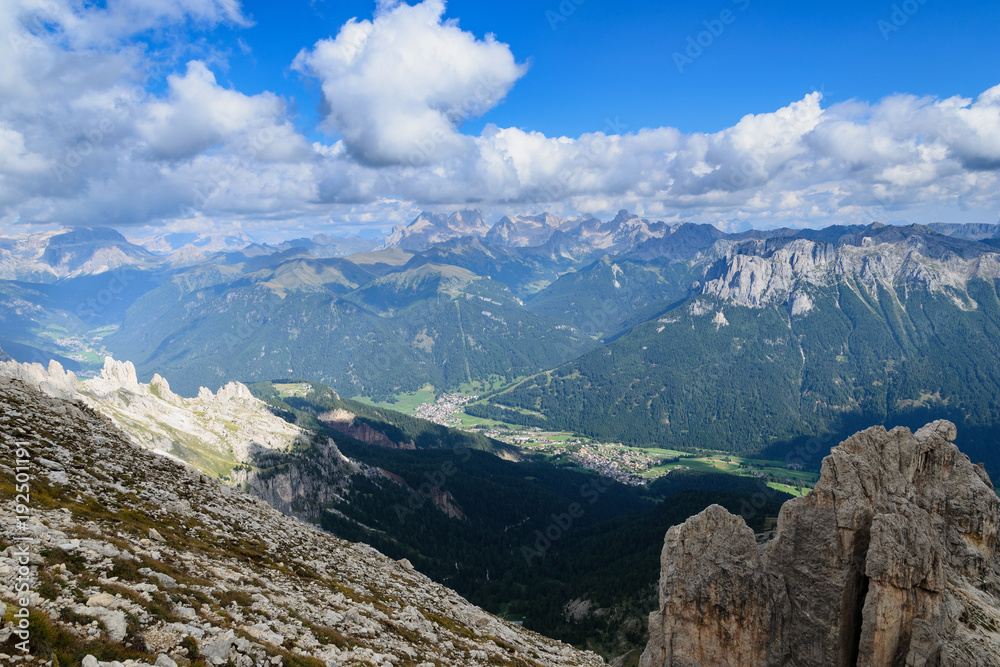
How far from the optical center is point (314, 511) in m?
160

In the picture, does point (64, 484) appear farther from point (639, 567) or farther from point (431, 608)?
point (639, 567)

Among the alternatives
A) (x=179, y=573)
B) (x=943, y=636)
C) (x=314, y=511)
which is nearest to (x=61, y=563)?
(x=179, y=573)

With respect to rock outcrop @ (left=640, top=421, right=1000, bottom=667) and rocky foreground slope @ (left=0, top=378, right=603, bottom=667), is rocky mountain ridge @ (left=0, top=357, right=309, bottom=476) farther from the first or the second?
rock outcrop @ (left=640, top=421, right=1000, bottom=667)

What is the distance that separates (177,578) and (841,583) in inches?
1953

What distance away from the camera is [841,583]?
42.4 m

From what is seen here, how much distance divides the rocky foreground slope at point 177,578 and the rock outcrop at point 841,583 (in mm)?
17555

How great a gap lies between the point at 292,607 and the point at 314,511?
142681 mm

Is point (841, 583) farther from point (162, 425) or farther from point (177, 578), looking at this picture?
point (162, 425)

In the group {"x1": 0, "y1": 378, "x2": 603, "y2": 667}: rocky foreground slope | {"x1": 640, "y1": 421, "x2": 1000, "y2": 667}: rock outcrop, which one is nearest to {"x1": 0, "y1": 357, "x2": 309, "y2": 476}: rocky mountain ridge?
{"x1": 0, "y1": 378, "x2": 603, "y2": 667}: rocky foreground slope

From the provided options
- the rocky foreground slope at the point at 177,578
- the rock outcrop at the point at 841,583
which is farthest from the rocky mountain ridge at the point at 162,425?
the rock outcrop at the point at 841,583

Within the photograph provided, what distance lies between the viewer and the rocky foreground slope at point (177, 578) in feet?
60.0

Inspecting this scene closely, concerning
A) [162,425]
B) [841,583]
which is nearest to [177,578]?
[841,583]

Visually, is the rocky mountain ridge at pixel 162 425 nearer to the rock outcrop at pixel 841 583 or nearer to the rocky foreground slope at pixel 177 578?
the rocky foreground slope at pixel 177 578

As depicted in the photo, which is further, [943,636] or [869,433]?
[869,433]
